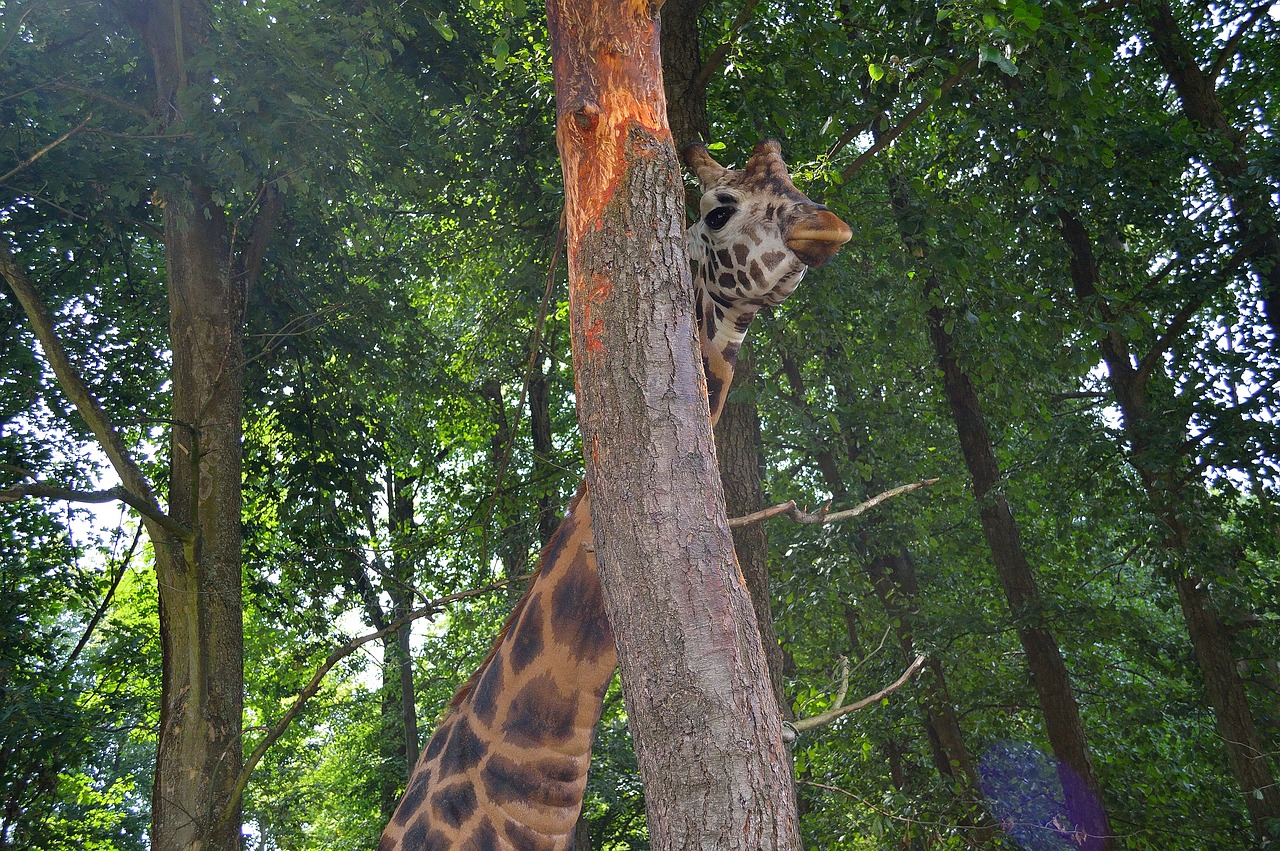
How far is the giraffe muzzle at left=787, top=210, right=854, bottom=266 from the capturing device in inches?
111

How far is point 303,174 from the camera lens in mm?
5914

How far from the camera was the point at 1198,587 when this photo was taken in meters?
8.52

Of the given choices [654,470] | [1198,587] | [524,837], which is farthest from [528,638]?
[1198,587]

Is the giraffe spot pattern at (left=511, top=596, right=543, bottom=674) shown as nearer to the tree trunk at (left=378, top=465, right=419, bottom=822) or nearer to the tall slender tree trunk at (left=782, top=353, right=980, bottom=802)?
the tall slender tree trunk at (left=782, top=353, right=980, bottom=802)

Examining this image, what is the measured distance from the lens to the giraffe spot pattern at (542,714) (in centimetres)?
320

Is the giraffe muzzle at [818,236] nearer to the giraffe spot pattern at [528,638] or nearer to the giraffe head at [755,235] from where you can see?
the giraffe head at [755,235]

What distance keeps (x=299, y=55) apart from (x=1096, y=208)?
7174 millimetres

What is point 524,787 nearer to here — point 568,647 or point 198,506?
point 568,647

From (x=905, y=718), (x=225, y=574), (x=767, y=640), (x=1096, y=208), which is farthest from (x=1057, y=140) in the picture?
(x=905, y=718)

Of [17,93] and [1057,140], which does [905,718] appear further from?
[17,93]

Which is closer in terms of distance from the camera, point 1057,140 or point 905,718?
point 1057,140

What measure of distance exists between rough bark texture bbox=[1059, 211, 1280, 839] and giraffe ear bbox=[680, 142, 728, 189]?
234 inches

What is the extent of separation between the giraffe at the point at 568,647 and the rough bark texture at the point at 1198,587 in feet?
19.9

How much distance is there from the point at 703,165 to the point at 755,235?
46cm
